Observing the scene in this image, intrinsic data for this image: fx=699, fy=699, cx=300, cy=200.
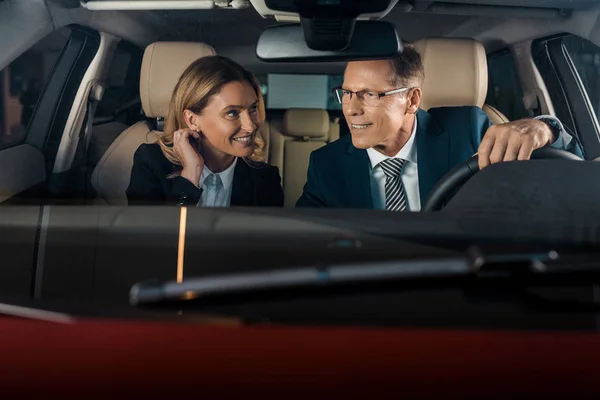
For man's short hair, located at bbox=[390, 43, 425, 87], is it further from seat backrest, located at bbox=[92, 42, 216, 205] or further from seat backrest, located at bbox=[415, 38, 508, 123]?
seat backrest, located at bbox=[92, 42, 216, 205]

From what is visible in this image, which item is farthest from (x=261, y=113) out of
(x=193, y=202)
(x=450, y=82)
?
(x=450, y=82)

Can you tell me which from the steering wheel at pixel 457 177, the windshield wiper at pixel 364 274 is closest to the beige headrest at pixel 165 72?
the windshield wiper at pixel 364 274

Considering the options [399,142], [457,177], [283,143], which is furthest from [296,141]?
[457,177]

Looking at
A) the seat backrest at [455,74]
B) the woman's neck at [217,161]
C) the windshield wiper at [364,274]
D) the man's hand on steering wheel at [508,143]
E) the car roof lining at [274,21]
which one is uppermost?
the car roof lining at [274,21]

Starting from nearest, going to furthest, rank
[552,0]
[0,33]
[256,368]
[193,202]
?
[256,368] < [193,202] < [552,0] < [0,33]

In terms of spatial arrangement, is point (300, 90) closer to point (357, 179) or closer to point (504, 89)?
point (357, 179)

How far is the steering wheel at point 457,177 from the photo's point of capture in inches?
63.0

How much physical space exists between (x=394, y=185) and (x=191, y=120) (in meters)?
0.50

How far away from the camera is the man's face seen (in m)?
1.63

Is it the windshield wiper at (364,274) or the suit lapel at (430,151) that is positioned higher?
the suit lapel at (430,151)

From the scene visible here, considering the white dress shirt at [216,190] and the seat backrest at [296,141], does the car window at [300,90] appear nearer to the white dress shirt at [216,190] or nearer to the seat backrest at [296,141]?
the seat backrest at [296,141]

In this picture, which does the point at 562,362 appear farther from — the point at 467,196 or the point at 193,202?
the point at 193,202

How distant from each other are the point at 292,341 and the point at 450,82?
0.74 meters

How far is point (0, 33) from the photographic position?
1.85 meters
